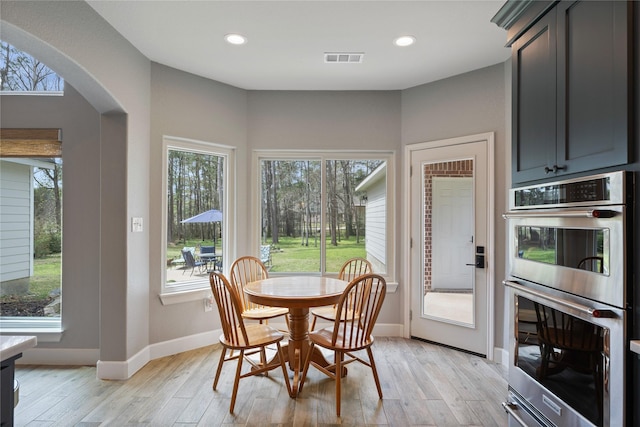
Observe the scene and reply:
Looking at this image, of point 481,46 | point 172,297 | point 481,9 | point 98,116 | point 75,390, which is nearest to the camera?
point 481,9

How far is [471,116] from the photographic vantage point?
3361mm

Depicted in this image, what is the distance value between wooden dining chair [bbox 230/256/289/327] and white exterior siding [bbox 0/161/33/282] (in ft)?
6.31

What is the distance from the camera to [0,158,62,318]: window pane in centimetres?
309

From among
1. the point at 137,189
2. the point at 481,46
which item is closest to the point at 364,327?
the point at 137,189

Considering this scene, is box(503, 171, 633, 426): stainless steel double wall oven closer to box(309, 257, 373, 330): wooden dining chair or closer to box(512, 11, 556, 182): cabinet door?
box(512, 11, 556, 182): cabinet door

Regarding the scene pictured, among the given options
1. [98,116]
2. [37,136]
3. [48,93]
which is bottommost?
[37,136]

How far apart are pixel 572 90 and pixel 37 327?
14.6 feet

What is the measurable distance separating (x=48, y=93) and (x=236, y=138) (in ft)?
5.72

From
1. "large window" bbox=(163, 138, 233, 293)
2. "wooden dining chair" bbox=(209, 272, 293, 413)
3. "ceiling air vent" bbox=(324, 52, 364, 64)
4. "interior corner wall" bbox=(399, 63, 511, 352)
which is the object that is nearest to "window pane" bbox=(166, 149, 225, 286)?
"large window" bbox=(163, 138, 233, 293)

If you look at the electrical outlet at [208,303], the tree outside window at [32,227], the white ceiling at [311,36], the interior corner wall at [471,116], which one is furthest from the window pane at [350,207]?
the tree outside window at [32,227]

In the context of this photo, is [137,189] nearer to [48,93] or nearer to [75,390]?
[48,93]

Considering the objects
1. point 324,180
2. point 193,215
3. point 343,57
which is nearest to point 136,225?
point 193,215

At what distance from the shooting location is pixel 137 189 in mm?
2988

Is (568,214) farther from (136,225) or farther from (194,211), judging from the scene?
(194,211)
